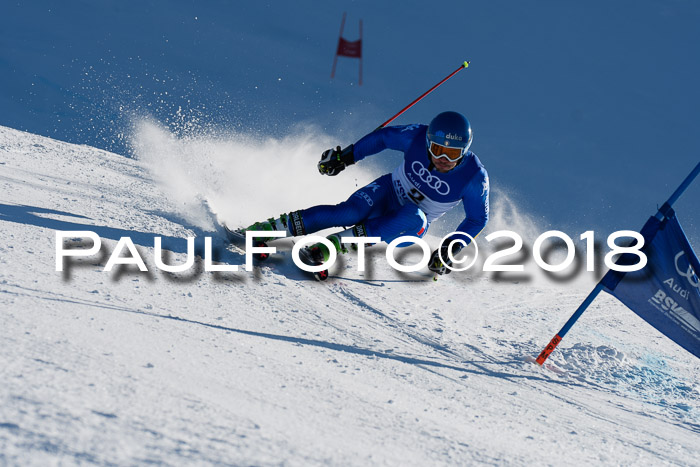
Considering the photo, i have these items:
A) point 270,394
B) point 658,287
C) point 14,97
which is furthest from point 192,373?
point 14,97

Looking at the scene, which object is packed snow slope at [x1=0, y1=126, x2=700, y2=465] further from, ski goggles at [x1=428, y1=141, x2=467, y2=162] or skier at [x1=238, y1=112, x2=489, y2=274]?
ski goggles at [x1=428, y1=141, x2=467, y2=162]

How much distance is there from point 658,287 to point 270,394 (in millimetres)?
2616

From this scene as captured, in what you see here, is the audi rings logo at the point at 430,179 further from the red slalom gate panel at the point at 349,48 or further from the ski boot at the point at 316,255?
the red slalom gate panel at the point at 349,48

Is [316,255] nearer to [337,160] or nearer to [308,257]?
[308,257]

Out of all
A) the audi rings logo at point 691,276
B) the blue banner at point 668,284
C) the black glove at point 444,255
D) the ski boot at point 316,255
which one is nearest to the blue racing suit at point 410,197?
the black glove at point 444,255

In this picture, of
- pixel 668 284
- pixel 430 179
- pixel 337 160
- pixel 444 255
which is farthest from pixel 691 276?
pixel 337 160

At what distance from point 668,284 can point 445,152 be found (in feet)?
5.46

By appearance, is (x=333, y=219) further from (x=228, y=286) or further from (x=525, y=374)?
(x=525, y=374)

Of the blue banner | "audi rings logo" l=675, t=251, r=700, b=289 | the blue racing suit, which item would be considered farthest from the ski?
"audi rings logo" l=675, t=251, r=700, b=289

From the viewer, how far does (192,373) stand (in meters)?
2.17

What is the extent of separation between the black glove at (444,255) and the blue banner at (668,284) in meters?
1.04

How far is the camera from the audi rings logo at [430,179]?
452 centimetres

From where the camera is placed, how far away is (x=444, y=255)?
4230mm

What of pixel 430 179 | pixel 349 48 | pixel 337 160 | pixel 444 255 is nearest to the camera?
pixel 444 255
